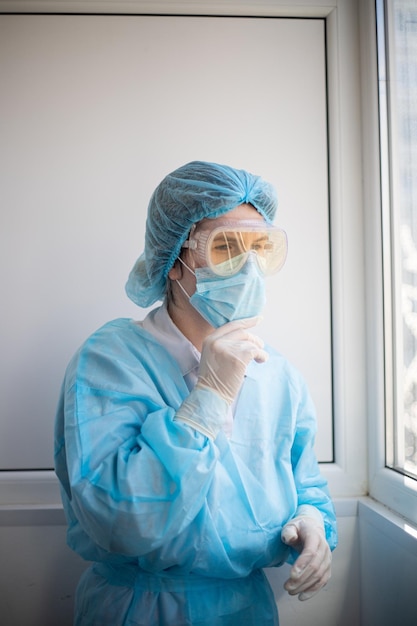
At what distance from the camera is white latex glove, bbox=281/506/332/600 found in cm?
113

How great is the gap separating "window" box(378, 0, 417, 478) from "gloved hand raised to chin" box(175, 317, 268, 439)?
0.53 m

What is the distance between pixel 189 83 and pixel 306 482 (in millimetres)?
1202

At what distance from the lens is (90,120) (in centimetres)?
170

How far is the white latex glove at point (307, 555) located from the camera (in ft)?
3.71

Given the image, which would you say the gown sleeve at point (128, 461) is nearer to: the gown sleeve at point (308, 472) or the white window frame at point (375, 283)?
the gown sleeve at point (308, 472)

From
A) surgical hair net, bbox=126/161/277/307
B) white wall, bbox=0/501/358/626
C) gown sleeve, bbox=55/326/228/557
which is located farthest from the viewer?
white wall, bbox=0/501/358/626

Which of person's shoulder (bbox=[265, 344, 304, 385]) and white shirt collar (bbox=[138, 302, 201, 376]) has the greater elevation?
white shirt collar (bbox=[138, 302, 201, 376])

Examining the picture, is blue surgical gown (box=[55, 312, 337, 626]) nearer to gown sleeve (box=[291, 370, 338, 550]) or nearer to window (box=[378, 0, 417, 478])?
gown sleeve (box=[291, 370, 338, 550])

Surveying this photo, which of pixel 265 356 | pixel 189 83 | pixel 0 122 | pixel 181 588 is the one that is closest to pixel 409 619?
pixel 181 588

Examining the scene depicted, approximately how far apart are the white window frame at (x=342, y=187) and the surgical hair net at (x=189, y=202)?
421 millimetres

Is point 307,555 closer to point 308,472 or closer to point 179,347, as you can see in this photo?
point 308,472

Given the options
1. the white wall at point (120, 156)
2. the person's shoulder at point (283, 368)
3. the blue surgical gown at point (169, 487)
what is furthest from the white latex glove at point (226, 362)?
the white wall at point (120, 156)

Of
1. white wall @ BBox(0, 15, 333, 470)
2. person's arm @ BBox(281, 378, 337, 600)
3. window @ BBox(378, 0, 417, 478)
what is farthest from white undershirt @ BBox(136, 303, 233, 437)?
window @ BBox(378, 0, 417, 478)

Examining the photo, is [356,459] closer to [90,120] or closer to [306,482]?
[306,482]
